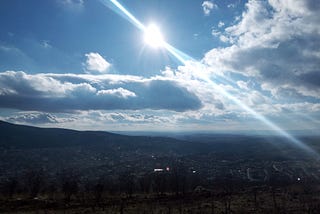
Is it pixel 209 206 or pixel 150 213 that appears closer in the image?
pixel 150 213

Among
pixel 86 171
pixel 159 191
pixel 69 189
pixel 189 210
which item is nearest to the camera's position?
pixel 189 210

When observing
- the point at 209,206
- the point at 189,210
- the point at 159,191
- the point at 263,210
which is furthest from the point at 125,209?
the point at 159,191

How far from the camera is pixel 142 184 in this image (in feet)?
343

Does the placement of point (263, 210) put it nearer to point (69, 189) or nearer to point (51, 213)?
point (51, 213)

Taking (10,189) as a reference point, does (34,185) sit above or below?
above

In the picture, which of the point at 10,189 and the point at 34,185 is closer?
the point at 10,189

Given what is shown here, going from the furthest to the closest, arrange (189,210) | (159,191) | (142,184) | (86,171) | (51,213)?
(86,171) → (142,184) → (159,191) → (189,210) → (51,213)

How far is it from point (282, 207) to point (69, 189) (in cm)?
4873

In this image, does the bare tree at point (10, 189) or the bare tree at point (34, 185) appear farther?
the bare tree at point (34, 185)

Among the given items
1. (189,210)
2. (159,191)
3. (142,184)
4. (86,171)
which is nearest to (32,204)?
(189,210)

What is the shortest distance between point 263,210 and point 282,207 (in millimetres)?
5626

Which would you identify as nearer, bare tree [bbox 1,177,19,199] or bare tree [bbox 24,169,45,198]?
bare tree [bbox 1,177,19,199]

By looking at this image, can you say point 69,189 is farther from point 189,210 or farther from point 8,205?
point 189,210

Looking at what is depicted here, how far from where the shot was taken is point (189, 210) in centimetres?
5134
